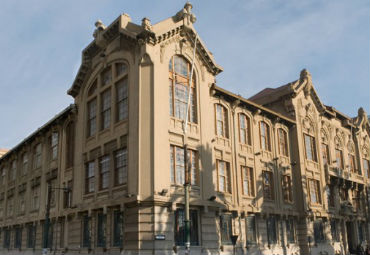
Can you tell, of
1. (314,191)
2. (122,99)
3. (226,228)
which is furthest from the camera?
(314,191)

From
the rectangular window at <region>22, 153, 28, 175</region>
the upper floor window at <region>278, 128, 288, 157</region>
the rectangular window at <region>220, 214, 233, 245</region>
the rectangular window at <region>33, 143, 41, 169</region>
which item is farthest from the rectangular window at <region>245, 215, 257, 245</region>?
the rectangular window at <region>22, 153, 28, 175</region>

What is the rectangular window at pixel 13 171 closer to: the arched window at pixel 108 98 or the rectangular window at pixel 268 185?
the arched window at pixel 108 98

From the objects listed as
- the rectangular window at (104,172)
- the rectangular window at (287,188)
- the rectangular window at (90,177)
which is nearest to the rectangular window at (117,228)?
the rectangular window at (104,172)

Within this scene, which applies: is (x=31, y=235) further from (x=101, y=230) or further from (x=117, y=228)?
(x=117, y=228)

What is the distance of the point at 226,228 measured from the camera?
27.5 meters

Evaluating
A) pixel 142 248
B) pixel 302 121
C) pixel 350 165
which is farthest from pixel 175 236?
pixel 350 165

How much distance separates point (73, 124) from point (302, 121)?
64.8 feet

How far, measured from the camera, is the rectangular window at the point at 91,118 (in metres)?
29.4

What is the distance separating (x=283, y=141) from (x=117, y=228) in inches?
683

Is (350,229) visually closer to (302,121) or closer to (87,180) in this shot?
(302,121)

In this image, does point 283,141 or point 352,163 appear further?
point 352,163

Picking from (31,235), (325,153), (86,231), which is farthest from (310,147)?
(31,235)

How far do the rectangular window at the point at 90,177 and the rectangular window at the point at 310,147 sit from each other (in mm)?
19020

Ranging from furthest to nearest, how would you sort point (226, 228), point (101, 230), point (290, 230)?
point (290, 230), point (226, 228), point (101, 230)
